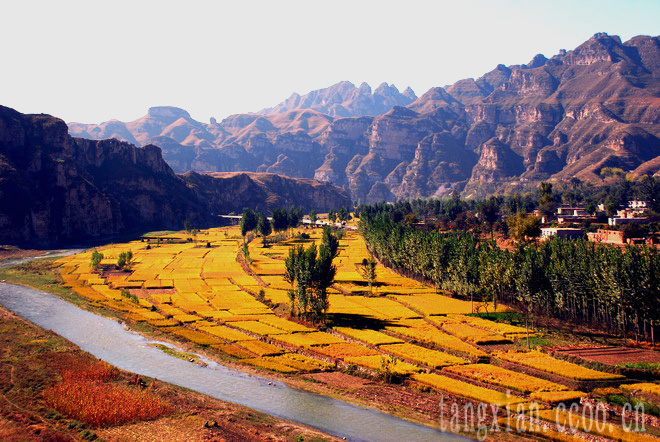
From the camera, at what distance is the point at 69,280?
134875 millimetres

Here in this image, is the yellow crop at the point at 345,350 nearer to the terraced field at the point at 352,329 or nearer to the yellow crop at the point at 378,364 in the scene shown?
the terraced field at the point at 352,329

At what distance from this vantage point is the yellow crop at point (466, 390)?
5525cm

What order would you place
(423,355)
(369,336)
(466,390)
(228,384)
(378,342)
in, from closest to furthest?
(466,390)
(228,384)
(423,355)
(378,342)
(369,336)

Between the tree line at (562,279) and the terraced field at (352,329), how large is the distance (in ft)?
16.5

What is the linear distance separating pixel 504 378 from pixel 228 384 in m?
33.0

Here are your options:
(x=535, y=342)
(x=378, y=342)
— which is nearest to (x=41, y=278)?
(x=378, y=342)

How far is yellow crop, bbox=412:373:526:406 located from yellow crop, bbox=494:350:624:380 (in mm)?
10115

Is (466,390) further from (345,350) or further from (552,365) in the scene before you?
(345,350)

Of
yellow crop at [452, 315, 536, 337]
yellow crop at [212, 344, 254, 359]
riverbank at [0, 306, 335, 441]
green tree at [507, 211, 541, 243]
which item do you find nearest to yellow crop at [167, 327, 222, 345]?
yellow crop at [212, 344, 254, 359]

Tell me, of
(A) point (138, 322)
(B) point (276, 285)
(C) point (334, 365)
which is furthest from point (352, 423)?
(B) point (276, 285)

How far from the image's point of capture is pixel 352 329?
278ft

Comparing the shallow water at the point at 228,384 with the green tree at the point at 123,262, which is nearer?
the shallow water at the point at 228,384

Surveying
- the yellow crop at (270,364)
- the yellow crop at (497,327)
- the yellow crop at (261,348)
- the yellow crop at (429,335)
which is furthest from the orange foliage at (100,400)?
the yellow crop at (497,327)

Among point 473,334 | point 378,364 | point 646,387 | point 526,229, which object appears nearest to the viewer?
point 646,387
